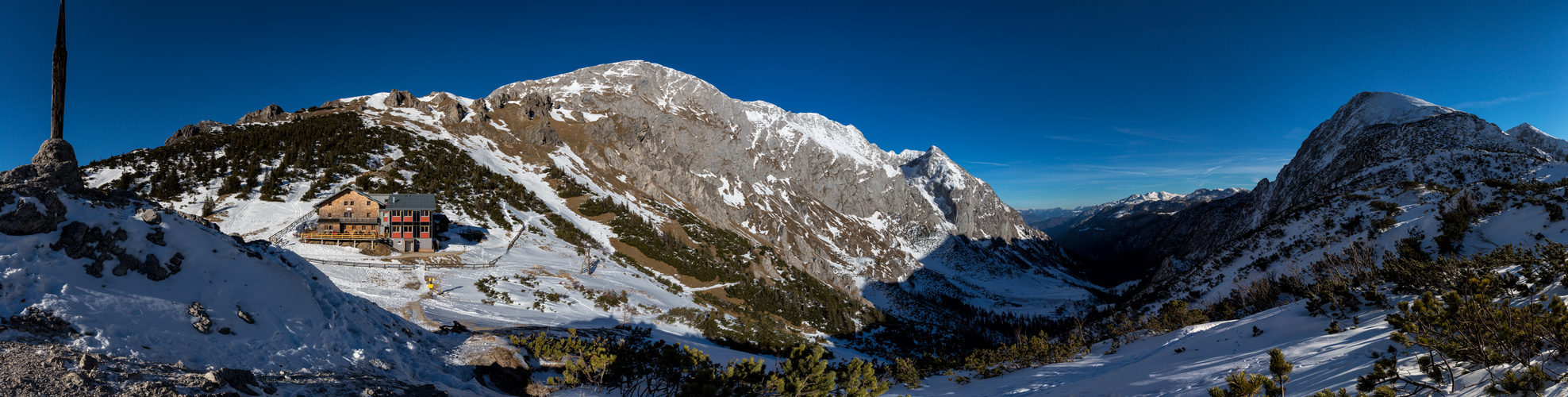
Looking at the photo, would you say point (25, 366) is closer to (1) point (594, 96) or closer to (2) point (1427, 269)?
(2) point (1427, 269)

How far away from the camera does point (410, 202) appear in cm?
3988

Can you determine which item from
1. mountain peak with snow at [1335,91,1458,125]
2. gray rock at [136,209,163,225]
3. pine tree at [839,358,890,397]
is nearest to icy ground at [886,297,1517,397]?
pine tree at [839,358,890,397]

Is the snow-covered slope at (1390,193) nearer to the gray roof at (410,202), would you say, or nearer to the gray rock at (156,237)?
the gray rock at (156,237)

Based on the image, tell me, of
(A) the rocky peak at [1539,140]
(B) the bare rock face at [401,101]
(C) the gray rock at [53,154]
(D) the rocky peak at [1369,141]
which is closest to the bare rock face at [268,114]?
(B) the bare rock face at [401,101]

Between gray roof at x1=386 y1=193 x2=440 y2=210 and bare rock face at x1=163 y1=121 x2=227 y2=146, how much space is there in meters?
47.2

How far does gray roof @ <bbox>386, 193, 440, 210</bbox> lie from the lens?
3959cm

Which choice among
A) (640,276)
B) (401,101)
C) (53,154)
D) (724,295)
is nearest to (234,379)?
(53,154)

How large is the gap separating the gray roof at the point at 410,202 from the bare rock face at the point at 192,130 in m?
47.2

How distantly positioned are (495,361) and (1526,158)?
70305 millimetres

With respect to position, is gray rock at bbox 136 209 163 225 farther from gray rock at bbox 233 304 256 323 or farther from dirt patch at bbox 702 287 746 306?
dirt patch at bbox 702 287 746 306

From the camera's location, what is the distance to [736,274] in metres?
71.2

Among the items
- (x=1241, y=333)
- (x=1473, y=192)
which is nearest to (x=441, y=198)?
(x=1241, y=333)

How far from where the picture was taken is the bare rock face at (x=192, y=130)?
62.5 meters

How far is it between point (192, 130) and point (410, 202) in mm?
57443
